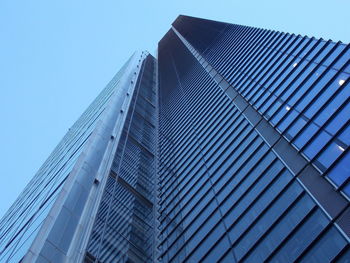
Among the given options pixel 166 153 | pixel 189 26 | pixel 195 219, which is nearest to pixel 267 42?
pixel 166 153

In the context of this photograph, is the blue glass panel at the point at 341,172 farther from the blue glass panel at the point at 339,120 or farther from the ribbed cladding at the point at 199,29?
the ribbed cladding at the point at 199,29

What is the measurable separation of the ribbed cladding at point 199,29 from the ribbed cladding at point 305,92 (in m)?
28.7

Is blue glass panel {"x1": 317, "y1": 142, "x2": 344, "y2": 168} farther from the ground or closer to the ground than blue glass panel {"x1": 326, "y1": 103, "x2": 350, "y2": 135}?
closer to the ground

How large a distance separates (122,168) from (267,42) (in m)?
17.6

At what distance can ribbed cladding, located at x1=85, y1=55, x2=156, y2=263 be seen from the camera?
73.3 feet

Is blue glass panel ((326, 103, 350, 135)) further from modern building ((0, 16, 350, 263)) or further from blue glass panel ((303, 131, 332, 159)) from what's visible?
blue glass panel ((303, 131, 332, 159))

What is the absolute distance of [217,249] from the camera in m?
20.0

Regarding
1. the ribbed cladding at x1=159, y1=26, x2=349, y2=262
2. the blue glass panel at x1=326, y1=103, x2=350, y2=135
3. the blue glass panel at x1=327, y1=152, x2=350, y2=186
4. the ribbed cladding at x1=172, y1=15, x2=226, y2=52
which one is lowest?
the ribbed cladding at x1=159, y1=26, x2=349, y2=262

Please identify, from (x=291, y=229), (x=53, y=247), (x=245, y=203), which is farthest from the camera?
(x=245, y=203)

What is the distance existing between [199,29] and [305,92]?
68.3 metres

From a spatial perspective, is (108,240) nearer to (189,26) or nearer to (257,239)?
(257,239)

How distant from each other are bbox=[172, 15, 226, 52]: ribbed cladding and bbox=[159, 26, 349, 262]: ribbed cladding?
1248 inches

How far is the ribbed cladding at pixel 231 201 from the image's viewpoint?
15.8 metres

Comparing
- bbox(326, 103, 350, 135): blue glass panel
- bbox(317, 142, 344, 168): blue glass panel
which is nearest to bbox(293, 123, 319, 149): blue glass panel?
bbox(326, 103, 350, 135): blue glass panel
